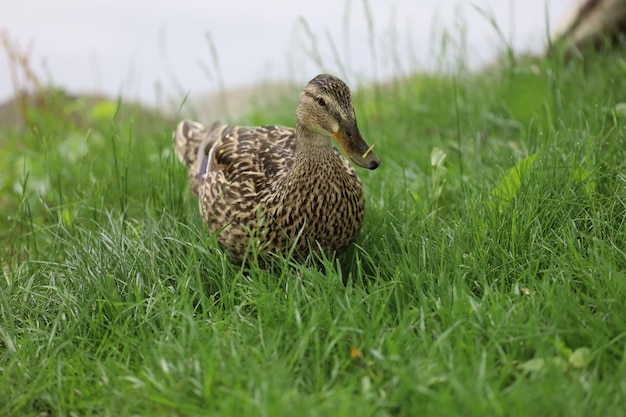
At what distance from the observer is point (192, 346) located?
97.4 inches

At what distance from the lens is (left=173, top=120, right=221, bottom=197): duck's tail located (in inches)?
152

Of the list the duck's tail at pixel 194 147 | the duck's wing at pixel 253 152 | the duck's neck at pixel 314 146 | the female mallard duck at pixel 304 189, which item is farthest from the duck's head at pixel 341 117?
the duck's tail at pixel 194 147

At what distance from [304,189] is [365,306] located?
620mm

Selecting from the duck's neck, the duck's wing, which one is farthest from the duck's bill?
the duck's wing

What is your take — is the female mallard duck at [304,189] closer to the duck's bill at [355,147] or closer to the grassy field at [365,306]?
the duck's bill at [355,147]

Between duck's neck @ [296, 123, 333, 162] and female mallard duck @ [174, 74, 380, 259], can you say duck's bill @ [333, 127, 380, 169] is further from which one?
duck's neck @ [296, 123, 333, 162]

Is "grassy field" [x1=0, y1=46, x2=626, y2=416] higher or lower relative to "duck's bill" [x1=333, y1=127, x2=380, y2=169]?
lower

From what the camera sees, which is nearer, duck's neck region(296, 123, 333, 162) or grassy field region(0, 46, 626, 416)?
grassy field region(0, 46, 626, 416)

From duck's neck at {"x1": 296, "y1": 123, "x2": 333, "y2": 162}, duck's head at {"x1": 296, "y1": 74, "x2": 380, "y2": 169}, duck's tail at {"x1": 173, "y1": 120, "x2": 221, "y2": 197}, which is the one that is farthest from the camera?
duck's tail at {"x1": 173, "y1": 120, "x2": 221, "y2": 197}

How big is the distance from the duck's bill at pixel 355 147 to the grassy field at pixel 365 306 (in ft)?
1.29

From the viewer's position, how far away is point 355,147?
2.89 meters

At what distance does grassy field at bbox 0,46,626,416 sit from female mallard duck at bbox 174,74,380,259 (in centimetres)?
15

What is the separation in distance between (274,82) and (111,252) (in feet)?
15.5

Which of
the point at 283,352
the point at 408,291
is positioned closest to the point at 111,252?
the point at 283,352
